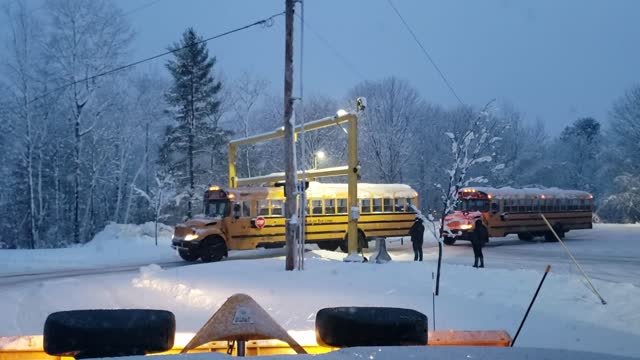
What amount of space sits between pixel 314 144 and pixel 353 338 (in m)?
42.6

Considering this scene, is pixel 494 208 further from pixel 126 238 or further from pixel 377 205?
pixel 126 238

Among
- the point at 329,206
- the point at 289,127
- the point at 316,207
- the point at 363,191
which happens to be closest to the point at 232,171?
the point at 316,207

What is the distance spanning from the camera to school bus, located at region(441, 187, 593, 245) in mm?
27094

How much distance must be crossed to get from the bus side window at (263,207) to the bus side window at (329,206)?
2.73m

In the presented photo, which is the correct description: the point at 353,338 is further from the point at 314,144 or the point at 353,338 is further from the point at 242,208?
the point at 314,144

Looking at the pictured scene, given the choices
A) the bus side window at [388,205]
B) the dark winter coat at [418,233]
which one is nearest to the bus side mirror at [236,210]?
the dark winter coat at [418,233]

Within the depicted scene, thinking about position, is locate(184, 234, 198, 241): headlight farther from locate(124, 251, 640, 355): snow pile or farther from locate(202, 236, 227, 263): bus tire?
locate(124, 251, 640, 355): snow pile

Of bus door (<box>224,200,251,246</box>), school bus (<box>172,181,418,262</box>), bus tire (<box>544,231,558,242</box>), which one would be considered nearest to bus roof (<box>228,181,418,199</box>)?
school bus (<box>172,181,418,262</box>)

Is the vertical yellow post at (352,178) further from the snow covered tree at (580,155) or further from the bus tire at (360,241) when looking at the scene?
the snow covered tree at (580,155)

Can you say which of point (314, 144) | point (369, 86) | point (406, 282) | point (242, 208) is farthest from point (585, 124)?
point (406, 282)

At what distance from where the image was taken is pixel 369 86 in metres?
49.8

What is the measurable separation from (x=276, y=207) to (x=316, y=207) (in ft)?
5.99

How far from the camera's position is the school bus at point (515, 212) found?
27094 millimetres

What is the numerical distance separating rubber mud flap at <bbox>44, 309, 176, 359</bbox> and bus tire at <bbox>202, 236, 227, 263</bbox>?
17.4 meters
